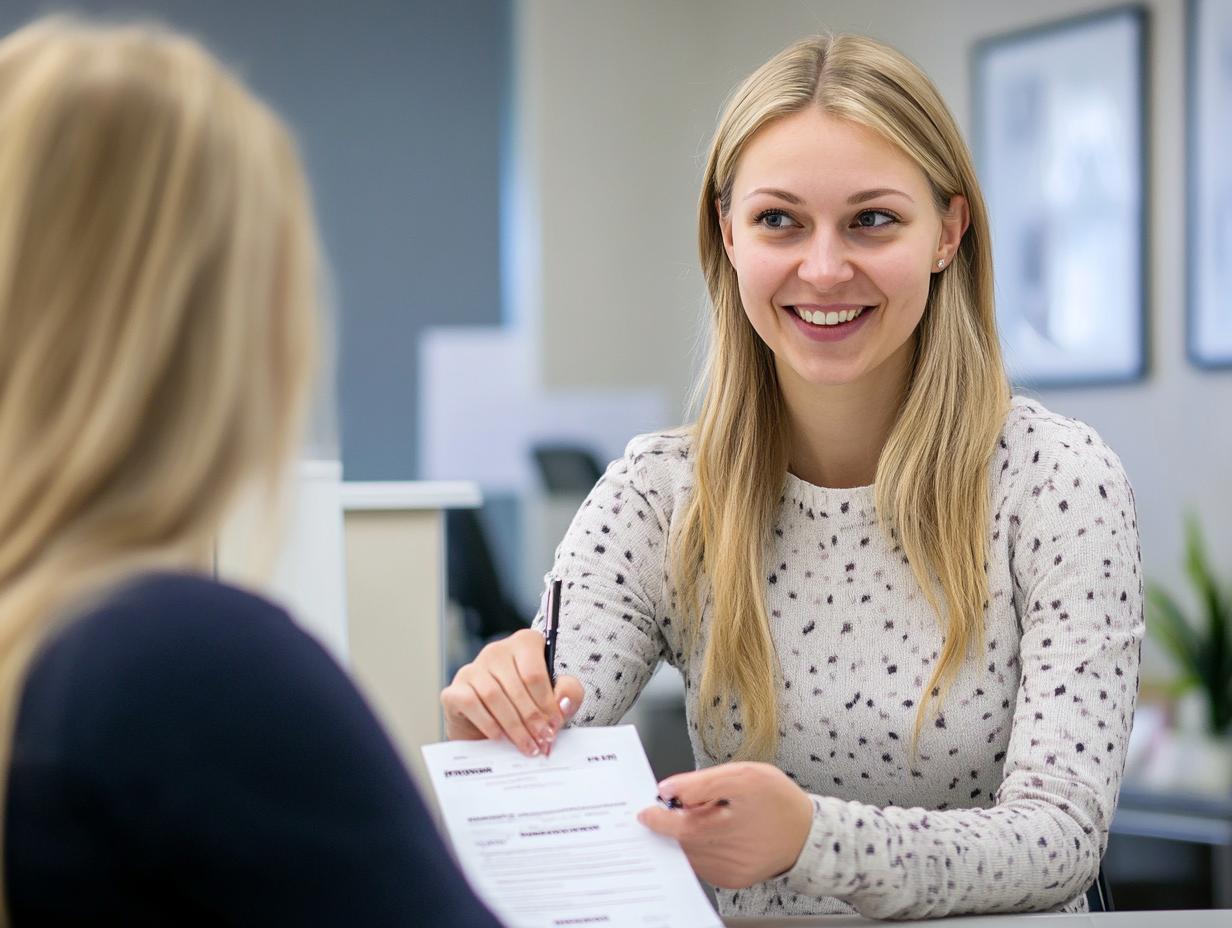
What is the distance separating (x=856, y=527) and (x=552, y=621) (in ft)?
1.12

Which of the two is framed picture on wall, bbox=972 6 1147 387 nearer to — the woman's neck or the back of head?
the woman's neck

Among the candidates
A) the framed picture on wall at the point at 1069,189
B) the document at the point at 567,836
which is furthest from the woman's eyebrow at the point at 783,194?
the framed picture on wall at the point at 1069,189

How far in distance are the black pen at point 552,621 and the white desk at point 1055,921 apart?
1.14ft

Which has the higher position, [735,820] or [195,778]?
[195,778]

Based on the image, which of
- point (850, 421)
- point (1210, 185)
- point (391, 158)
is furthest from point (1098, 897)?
point (391, 158)

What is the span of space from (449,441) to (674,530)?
11.0 feet

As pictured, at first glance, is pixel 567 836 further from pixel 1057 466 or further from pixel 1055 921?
pixel 1057 466

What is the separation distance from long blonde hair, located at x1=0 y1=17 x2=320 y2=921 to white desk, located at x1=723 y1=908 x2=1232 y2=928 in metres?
0.62

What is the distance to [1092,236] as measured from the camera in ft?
12.2

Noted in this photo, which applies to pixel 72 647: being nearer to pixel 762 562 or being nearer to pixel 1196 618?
pixel 762 562

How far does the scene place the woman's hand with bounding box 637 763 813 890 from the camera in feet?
A: 3.43

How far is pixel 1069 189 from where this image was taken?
3.78 meters

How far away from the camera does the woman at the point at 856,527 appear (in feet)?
4.27

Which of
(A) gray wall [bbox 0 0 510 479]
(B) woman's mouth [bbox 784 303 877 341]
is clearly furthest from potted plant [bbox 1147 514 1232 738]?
(A) gray wall [bbox 0 0 510 479]
